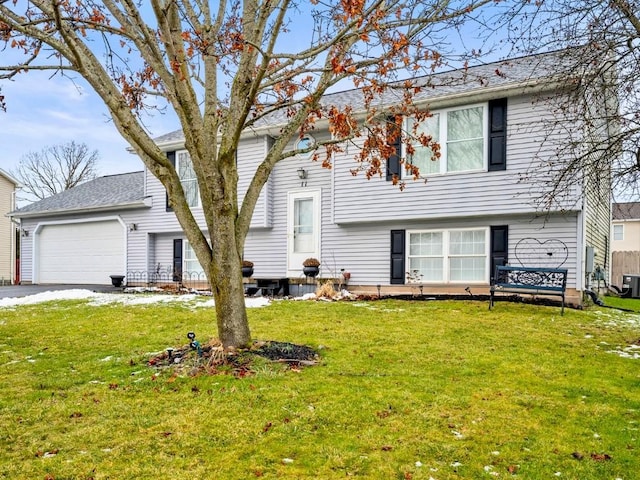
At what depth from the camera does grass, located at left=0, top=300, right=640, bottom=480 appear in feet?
9.89

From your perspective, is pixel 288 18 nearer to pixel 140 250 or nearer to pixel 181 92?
pixel 181 92

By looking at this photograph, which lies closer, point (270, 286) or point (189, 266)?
Result: point (270, 286)

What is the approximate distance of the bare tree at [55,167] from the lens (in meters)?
36.6

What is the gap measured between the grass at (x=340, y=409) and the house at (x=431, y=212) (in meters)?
3.71

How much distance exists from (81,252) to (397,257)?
41.9ft

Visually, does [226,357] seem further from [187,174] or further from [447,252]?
[187,174]

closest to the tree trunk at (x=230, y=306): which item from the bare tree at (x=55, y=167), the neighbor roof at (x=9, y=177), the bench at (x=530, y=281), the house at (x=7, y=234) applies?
the bench at (x=530, y=281)

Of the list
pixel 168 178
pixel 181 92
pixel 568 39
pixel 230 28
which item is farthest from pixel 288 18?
pixel 568 39

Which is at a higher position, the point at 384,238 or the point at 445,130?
the point at 445,130

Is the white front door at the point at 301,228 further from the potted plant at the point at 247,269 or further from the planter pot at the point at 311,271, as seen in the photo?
the potted plant at the point at 247,269

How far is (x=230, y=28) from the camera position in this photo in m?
6.36

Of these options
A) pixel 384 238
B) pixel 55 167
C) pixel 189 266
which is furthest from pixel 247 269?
pixel 55 167

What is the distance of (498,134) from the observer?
1073 cm

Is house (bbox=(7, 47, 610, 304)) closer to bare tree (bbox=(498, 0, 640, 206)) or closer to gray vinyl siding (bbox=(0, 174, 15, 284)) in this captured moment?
bare tree (bbox=(498, 0, 640, 206))
